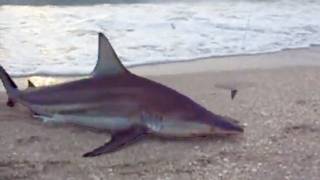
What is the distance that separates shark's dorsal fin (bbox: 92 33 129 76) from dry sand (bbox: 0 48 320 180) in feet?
1.23

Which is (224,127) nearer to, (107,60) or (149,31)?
(107,60)

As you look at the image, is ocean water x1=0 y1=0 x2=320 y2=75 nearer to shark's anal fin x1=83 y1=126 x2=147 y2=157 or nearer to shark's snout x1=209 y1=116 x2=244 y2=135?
shark's anal fin x1=83 y1=126 x2=147 y2=157

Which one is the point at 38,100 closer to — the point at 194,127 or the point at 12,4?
the point at 194,127

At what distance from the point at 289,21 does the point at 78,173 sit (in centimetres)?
564

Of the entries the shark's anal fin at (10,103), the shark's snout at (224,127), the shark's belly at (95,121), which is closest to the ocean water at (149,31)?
the shark's anal fin at (10,103)

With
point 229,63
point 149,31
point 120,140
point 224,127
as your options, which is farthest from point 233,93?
point 149,31

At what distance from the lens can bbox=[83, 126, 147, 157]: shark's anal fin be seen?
3.87m

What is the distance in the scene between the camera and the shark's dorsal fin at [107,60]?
13.6ft

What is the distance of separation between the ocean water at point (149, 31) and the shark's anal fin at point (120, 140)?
2367 mm

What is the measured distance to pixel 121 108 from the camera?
13.5 feet

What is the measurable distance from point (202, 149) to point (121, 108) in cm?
49

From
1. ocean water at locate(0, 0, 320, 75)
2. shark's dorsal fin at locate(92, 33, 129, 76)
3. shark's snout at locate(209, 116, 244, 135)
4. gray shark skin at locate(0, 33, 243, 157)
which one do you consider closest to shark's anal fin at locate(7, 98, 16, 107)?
gray shark skin at locate(0, 33, 243, 157)

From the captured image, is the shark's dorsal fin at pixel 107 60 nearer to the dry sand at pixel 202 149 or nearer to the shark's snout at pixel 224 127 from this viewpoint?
the dry sand at pixel 202 149

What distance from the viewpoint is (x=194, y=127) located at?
4.01 meters
